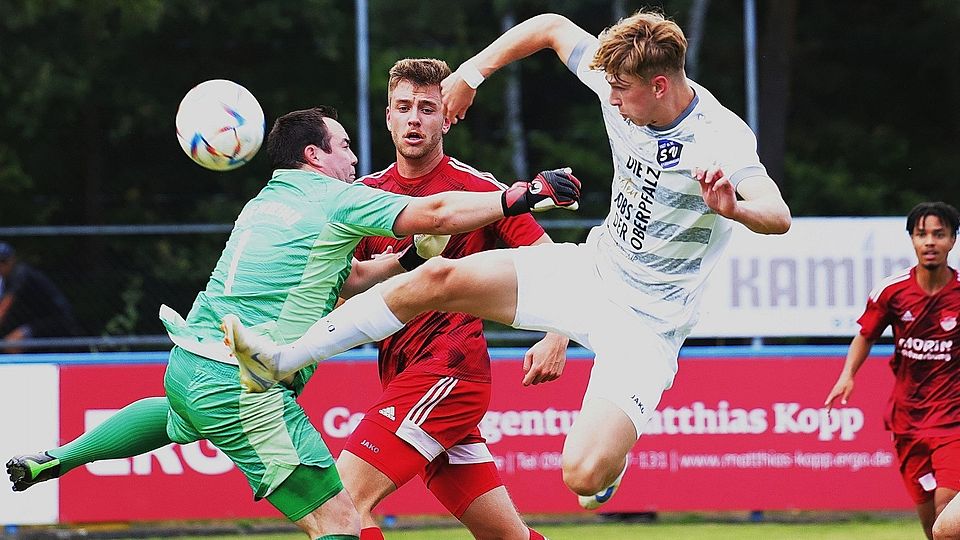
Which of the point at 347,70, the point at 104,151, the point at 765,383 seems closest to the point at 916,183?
the point at 347,70

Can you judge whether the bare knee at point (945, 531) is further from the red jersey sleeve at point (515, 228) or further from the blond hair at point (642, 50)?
the blond hair at point (642, 50)

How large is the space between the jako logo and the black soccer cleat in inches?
155

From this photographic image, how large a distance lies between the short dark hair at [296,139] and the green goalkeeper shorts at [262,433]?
884mm

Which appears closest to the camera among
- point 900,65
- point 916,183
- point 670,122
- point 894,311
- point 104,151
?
point 670,122

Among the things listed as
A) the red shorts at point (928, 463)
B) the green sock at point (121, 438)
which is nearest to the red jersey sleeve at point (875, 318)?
the red shorts at point (928, 463)

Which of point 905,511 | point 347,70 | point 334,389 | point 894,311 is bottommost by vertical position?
point 905,511

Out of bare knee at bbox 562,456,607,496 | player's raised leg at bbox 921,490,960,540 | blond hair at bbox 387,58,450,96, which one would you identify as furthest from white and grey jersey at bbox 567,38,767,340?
player's raised leg at bbox 921,490,960,540

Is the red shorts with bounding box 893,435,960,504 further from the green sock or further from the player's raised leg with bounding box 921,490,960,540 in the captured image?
the green sock

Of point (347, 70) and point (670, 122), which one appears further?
point (347, 70)

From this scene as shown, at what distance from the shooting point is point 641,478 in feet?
32.6

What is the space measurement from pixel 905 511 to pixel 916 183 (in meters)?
7.81

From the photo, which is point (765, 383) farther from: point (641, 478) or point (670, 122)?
point (670, 122)

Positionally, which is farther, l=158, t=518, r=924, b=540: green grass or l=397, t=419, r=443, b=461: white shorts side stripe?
l=158, t=518, r=924, b=540: green grass

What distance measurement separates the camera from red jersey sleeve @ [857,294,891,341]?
7930 mm
